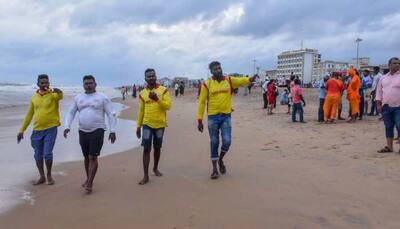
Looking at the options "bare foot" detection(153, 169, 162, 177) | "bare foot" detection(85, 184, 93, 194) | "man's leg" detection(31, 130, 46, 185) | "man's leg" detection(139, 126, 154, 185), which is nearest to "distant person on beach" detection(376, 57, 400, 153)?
"bare foot" detection(153, 169, 162, 177)

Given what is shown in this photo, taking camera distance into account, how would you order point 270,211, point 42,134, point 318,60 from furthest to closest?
point 318,60, point 42,134, point 270,211

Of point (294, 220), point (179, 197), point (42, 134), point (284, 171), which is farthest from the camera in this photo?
point (284, 171)

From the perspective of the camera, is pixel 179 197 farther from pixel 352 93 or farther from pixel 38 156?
→ pixel 352 93

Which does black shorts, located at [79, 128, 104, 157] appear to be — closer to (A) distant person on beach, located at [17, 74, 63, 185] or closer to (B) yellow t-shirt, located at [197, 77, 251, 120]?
(A) distant person on beach, located at [17, 74, 63, 185]

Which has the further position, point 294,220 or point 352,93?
point 352,93

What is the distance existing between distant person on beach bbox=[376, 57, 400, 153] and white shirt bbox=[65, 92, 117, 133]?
494 cm

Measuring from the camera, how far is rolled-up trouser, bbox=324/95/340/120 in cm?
1426

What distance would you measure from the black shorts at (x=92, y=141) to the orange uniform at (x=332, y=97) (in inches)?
367

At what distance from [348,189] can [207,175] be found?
2213 millimetres

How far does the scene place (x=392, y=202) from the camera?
18.1 feet

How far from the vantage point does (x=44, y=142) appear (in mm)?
7055

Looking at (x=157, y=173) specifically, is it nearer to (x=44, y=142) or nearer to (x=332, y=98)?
(x=44, y=142)

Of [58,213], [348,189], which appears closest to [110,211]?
[58,213]

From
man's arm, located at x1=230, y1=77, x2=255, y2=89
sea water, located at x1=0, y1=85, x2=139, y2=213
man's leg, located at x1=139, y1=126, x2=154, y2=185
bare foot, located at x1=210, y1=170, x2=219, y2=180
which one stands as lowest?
sea water, located at x1=0, y1=85, x2=139, y2=213
